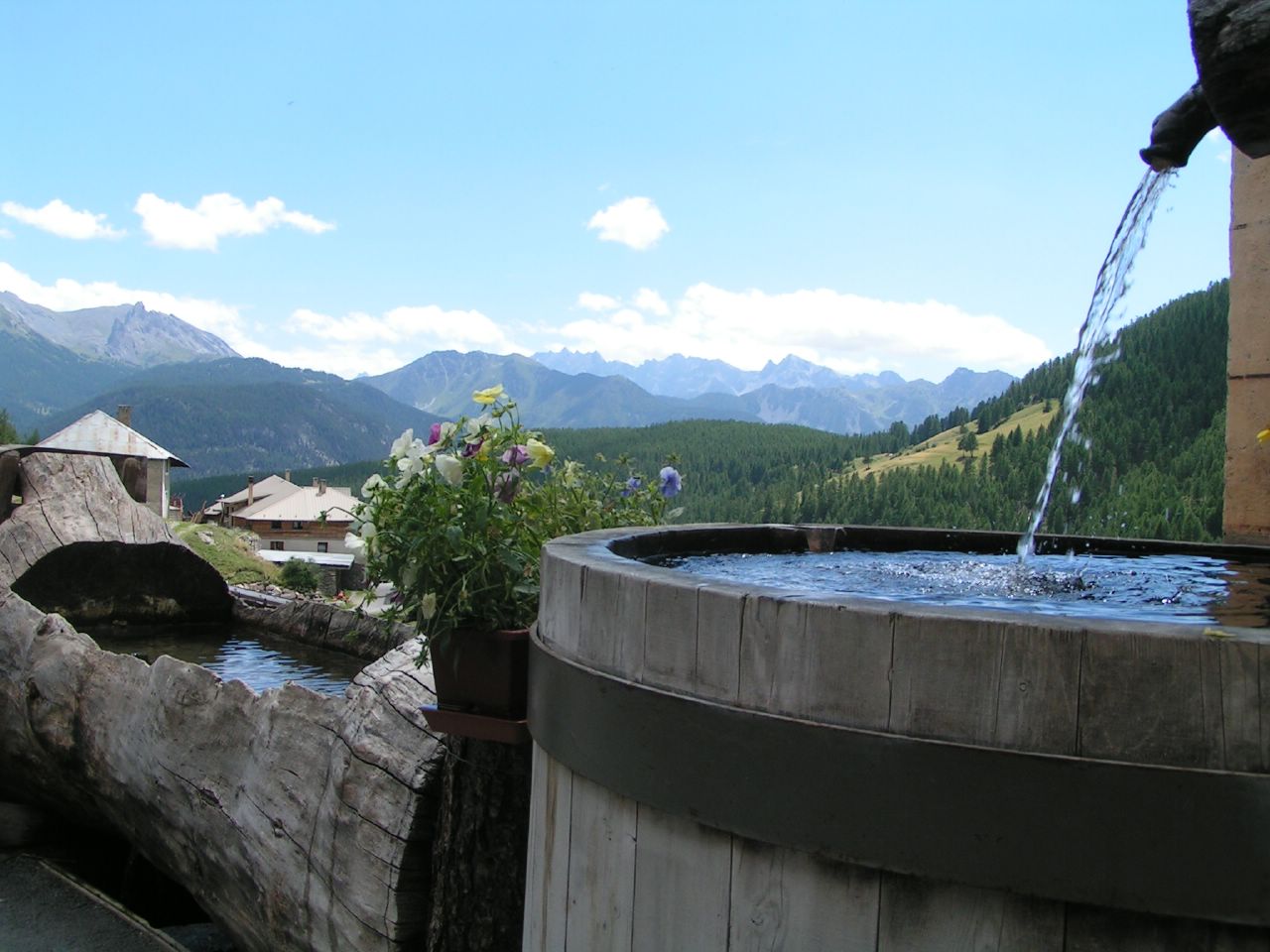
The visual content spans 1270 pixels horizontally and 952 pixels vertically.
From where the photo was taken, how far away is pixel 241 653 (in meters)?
6.44

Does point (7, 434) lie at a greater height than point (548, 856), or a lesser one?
greater

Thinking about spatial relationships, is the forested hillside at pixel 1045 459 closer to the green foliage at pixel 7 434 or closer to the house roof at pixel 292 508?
the house roof at pixel 292 508

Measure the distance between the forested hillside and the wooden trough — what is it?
6.99ft

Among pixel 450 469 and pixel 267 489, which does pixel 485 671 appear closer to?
pixel 450 469

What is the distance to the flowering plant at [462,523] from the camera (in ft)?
7.76

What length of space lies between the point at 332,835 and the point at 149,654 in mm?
4149

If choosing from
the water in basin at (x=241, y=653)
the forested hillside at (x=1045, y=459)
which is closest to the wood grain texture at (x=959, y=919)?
the forested hillside at (x=1045, y=459)

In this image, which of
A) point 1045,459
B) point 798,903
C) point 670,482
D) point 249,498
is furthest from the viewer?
point 249,498

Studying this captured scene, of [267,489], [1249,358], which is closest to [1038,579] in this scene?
[1249,358]

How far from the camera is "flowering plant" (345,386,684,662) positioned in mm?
2365

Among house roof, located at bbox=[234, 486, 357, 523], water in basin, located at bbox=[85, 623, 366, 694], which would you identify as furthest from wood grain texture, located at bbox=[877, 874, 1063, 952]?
house roof, located at bbox=[234, 486, 357, 523]

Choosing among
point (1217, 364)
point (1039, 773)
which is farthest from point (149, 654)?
point (1217, 364)

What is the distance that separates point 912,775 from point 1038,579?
4.94 ft

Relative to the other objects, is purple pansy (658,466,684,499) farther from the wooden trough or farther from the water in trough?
the wooden trough
